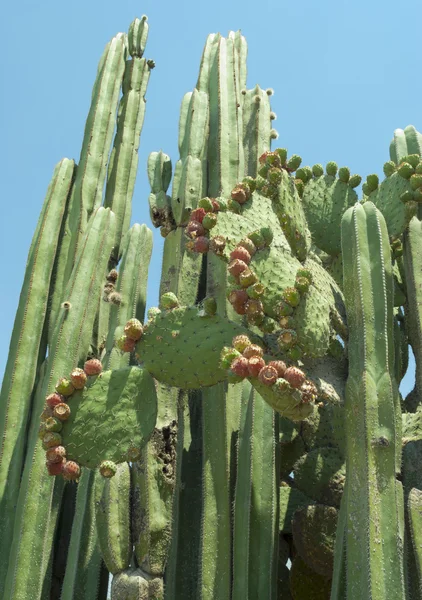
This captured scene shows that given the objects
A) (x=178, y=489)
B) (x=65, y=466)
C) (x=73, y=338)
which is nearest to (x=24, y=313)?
(x=73, y=338)

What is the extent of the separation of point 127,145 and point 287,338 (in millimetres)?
3181

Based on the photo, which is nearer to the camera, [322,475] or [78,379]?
[78,379]

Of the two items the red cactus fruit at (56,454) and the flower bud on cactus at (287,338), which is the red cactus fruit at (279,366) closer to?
the flower bud on cactus at (287,338)

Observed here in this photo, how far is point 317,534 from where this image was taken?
3.19 meters

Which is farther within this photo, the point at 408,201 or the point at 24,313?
the point at 24,313

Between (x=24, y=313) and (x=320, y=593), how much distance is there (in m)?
2.13

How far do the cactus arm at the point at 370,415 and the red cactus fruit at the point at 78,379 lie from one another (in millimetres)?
929

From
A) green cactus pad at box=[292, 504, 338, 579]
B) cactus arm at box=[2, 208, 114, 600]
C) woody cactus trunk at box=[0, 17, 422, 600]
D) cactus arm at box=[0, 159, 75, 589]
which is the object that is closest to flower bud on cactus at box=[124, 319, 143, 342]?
woody cactus trunk at box=[0, 17, 422, 600]

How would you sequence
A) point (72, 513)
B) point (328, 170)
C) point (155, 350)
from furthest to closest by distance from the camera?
point (72, 513)
point (328, 170)
point (155, 350)

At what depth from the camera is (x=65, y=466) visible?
2516mm

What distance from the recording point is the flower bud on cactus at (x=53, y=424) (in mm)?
2514

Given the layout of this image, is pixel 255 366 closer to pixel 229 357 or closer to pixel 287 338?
pixel 229 357

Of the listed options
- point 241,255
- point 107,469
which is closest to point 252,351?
point 241,255

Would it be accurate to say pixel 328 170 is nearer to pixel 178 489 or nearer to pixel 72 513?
pixel 178 489
